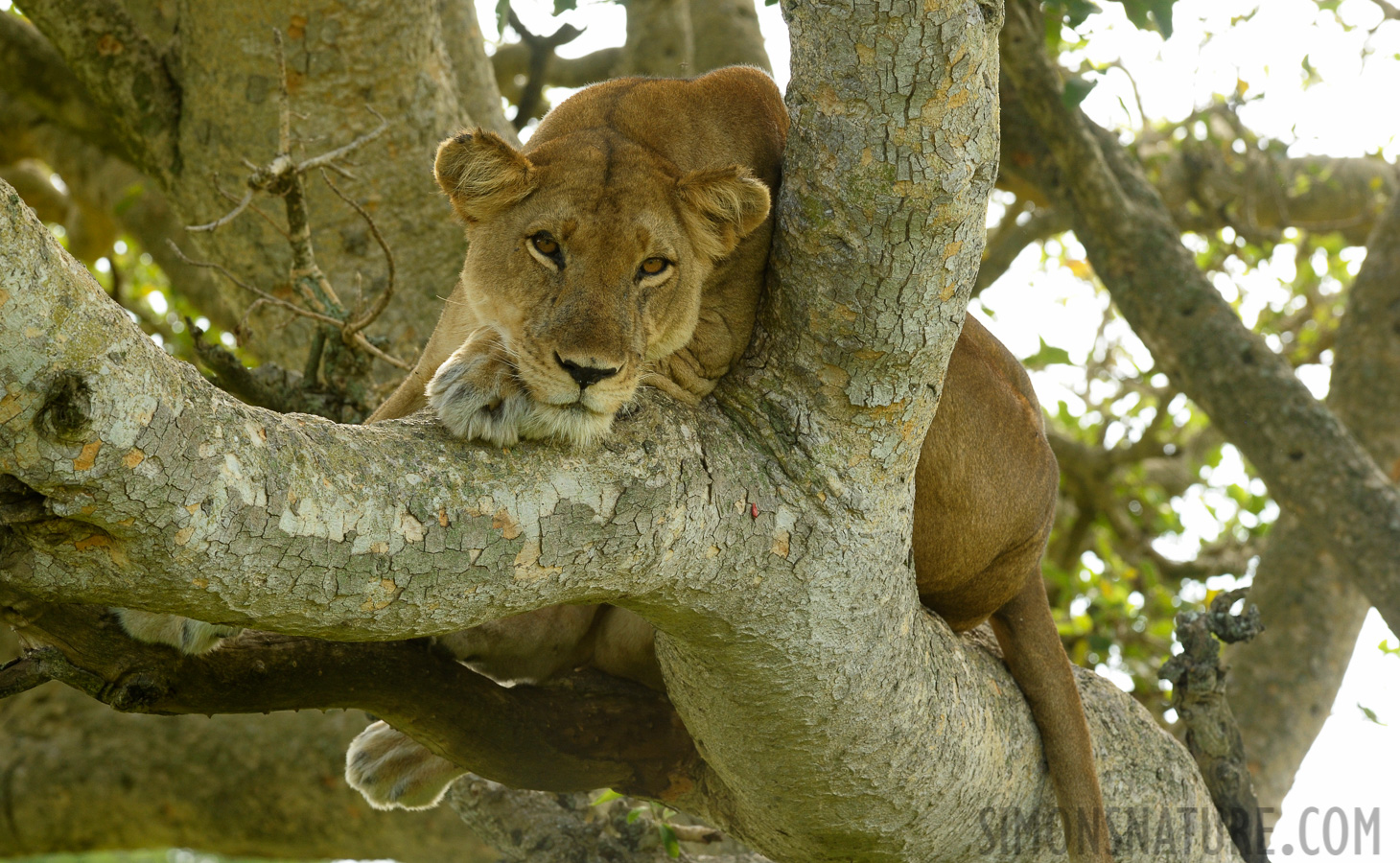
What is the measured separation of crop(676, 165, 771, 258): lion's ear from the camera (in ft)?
Answer: 8.46

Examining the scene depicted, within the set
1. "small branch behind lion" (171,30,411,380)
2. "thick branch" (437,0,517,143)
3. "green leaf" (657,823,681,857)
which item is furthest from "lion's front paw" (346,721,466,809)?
"thick branch" (437,0,517,143)

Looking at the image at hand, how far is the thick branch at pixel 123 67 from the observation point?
421 cm

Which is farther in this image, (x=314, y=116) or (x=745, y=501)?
(x=314, y=116)

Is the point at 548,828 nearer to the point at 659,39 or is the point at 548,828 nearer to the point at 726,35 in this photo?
the point at 659,39

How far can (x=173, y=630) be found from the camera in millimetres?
2426

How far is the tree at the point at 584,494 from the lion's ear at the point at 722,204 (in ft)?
0.39

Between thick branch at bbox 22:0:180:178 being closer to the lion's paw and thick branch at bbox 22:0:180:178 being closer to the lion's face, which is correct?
the lion's face

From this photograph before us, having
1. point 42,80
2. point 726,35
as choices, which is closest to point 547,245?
point 726,35

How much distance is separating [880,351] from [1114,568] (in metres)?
5.01

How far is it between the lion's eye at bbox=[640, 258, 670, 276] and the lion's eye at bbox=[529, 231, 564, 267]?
0.62 ft

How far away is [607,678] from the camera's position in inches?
129

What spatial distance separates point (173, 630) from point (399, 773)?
118 centimetres

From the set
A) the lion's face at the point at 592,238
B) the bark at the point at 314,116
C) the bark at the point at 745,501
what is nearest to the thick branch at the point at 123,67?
the bark at the point at 314,116

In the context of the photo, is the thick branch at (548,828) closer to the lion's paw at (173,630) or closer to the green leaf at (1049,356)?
the lion's paw at (173,630)
